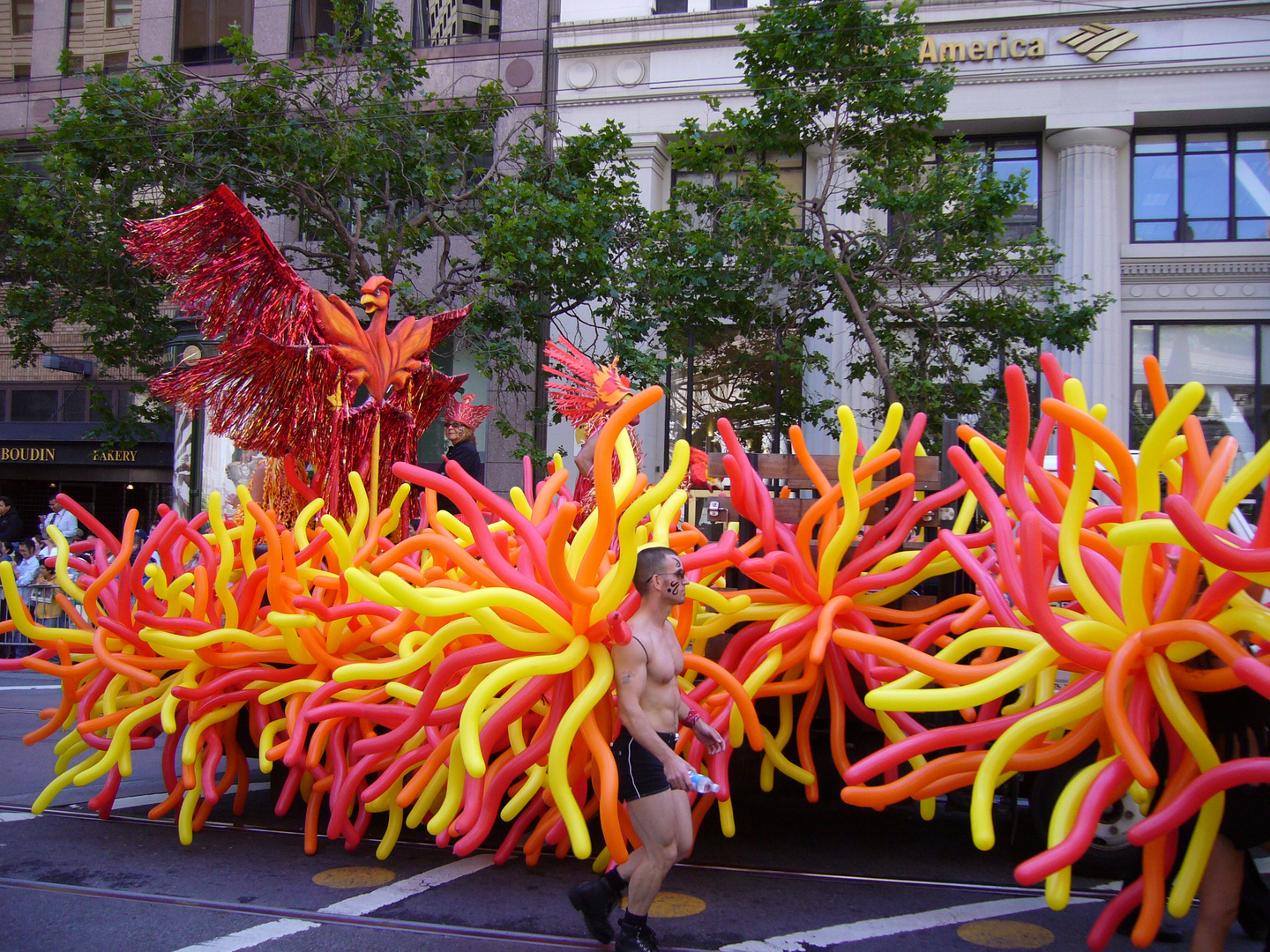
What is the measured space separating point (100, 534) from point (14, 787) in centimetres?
216

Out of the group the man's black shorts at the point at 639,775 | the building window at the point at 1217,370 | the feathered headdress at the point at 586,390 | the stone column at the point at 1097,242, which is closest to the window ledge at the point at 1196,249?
the stone column at the point at 1097,242

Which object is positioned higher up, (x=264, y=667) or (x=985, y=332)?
(x=985, y=332)

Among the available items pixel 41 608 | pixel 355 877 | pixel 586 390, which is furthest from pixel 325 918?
pixel 41 608

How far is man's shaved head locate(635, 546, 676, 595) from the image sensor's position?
3.55m

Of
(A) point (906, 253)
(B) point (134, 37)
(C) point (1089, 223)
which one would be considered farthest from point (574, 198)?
(B) point (134, 37)

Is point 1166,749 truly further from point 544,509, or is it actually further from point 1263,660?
point 544,509

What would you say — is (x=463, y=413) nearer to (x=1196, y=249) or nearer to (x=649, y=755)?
(x=649, y=755)

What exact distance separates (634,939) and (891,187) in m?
9.07

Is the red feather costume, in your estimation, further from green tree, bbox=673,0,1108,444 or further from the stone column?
the stone column

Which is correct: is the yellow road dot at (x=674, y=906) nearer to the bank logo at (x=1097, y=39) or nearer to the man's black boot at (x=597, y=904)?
the man's black boot at (x=597, y=904)

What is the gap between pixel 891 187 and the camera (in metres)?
10.6

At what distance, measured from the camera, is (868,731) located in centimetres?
493

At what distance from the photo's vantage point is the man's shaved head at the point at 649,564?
355 centimetres

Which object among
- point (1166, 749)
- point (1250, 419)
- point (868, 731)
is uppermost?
point (1250, 419)
